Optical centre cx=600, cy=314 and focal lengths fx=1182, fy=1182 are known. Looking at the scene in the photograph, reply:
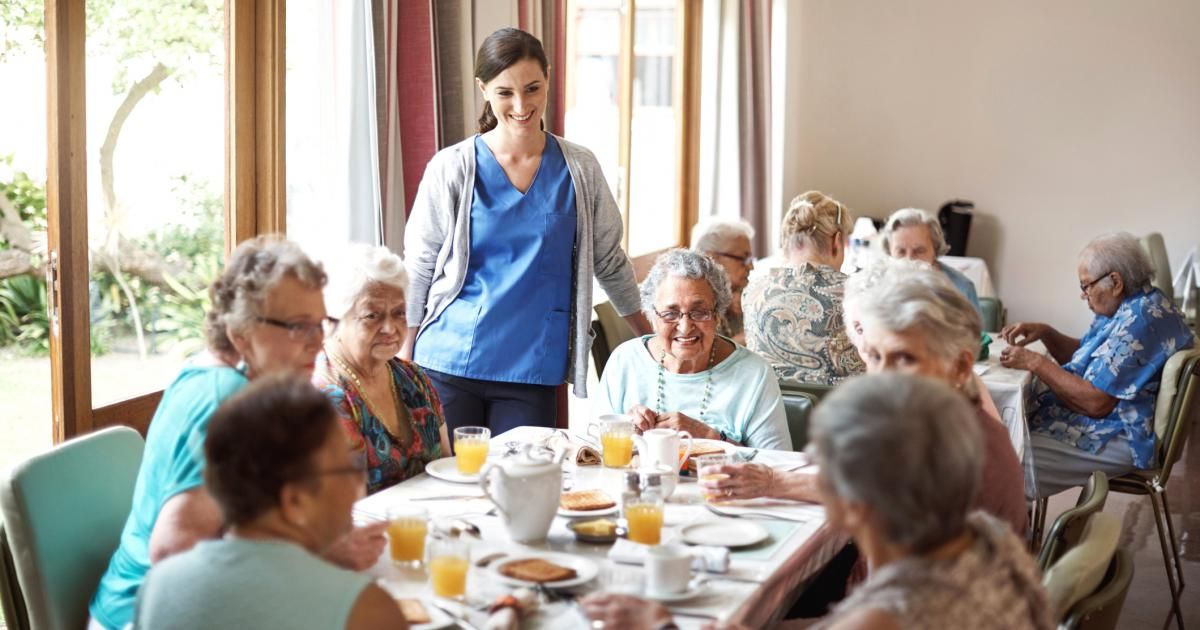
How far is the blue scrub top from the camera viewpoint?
123 inches

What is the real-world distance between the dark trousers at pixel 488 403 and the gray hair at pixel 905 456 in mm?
1895

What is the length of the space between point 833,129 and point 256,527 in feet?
25.0

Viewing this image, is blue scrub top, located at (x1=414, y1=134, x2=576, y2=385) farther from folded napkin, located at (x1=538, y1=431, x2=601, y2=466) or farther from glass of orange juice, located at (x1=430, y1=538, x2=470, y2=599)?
glass of orange juice, located at (x1=430, y1=538, x2=470, y2=599)

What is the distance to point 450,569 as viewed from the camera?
164 cm

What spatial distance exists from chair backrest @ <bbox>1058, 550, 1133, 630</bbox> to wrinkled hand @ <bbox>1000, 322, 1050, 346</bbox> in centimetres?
250

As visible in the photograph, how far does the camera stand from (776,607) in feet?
5.96

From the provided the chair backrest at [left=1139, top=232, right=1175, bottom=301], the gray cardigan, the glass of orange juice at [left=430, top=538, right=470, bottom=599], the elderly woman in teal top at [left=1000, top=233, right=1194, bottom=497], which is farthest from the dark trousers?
the chair backrest at [left=1139, top=232, right=1175, bottom=301]

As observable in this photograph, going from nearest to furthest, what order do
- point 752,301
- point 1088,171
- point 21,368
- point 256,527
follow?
point 256,527
point 21,368
point 752,301
point 1088,171

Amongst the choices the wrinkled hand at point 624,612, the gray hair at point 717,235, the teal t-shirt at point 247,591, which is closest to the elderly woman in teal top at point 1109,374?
the gray hair at point 717,235

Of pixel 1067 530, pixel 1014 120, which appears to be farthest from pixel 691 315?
pixel 1014 120

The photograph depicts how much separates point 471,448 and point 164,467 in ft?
2.14

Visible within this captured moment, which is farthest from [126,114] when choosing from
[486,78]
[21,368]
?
[486,78]

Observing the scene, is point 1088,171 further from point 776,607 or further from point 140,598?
point 140,598

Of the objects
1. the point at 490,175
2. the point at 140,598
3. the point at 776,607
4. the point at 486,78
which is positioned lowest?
the point at 776,607
